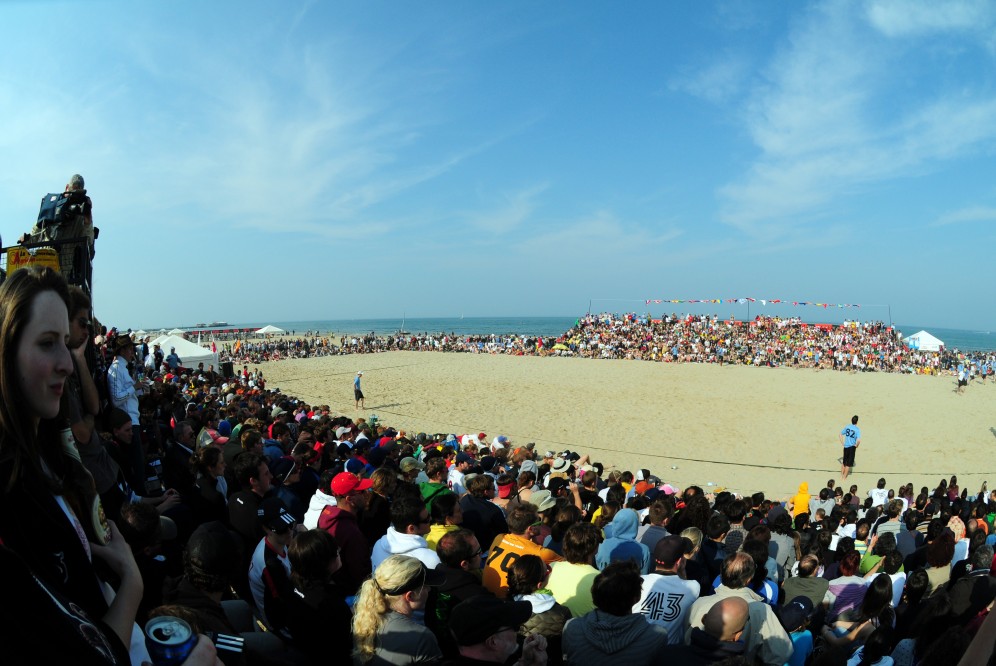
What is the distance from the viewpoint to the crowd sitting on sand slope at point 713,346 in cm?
3397

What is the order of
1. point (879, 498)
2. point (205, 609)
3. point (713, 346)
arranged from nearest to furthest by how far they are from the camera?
point (205, 609) → point (879, 498) → point (713, 346)

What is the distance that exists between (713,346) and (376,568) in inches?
1525

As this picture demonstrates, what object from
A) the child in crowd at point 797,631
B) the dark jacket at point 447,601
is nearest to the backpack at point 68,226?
the dark jacket at point 447,601

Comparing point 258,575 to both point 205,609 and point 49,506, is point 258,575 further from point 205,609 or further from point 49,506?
point 49,506

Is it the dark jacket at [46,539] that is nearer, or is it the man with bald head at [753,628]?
the dark jacket at [46,539]

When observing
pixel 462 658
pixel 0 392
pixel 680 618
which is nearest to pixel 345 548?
pixel 462 658

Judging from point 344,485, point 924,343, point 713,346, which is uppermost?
point 924,343

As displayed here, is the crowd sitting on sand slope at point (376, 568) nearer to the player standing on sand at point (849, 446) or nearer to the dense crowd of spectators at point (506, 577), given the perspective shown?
the dense crowd of spectators at point (506, 577)

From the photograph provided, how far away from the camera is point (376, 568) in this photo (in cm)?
318

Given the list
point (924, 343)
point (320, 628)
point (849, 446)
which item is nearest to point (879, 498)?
point (849, 446)

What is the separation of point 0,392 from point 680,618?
336 cm

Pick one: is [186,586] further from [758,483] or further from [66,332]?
[758,483]

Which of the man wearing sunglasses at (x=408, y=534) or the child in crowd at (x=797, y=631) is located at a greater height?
the man wearing sunglasses at (x=408, y=534)

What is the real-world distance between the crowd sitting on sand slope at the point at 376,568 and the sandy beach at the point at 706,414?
7.40 meters
